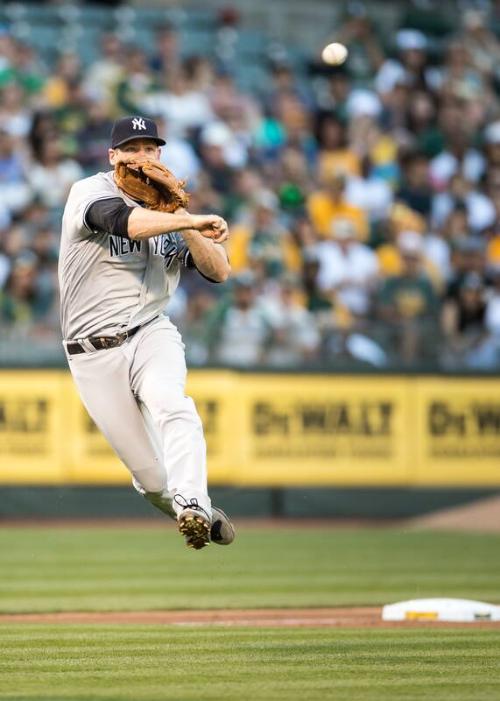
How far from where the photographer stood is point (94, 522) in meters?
15.2

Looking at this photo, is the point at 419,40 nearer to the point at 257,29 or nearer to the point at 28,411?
the point at 257,29

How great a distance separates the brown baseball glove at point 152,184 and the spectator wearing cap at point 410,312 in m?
8.07

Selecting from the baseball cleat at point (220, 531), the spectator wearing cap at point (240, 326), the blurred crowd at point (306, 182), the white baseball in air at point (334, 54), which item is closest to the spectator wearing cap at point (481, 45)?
the blurred crowd at point (306, 182)

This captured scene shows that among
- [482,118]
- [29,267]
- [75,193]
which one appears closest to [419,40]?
[482,118]

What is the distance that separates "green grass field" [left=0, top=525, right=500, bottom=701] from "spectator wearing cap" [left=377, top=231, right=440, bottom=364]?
6.71ft

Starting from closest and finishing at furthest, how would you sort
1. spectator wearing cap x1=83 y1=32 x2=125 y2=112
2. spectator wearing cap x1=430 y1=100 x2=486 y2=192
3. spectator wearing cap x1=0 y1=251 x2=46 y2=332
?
spectator wearing cap x1=0 y1=251 x2=46 y2=332 < spectator wearing cap x1=83 y1=32 x2=125 y2=112 < spectator wearing cap x1=430 y1=100 x2=486 y2=192

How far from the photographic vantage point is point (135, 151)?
7312 millimetres

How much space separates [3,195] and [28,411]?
8.46ft

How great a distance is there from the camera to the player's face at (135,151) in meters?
7.27

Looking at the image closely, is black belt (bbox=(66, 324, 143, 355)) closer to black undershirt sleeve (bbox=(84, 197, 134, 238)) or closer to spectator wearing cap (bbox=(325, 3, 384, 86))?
black undershirt sleeve (bbox=(84, 197, 134, 238))

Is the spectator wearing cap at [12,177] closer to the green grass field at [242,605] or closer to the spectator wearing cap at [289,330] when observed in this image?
the spectator wearing cap at [289,330]

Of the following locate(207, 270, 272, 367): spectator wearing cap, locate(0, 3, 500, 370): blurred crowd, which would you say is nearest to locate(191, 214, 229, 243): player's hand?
locate(0, 3, 500, 370): blurred crowd

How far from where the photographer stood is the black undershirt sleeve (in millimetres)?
6820

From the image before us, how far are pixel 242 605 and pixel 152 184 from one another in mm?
3044
